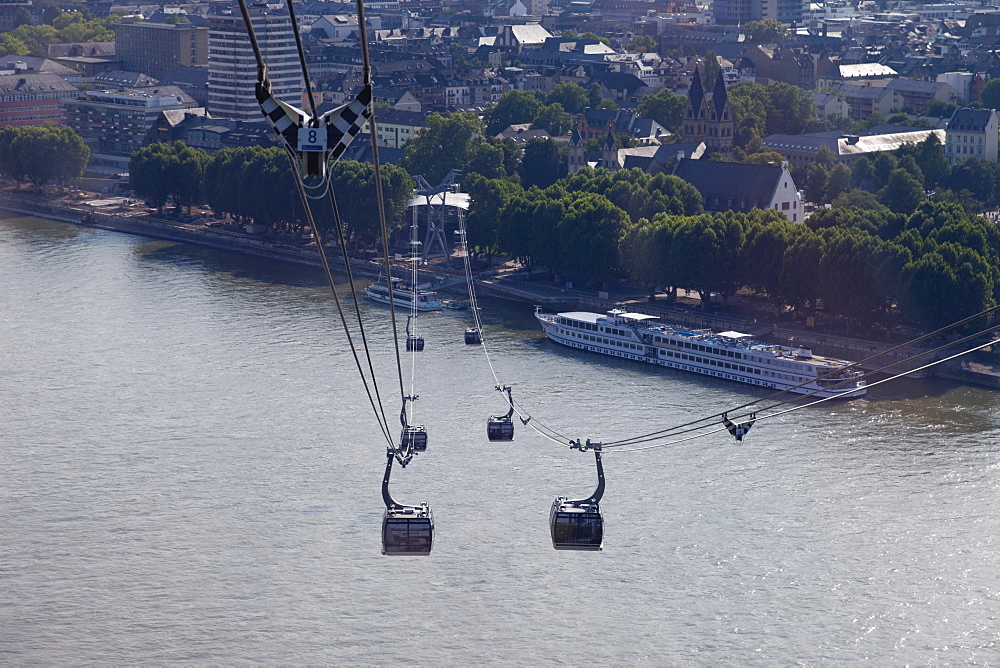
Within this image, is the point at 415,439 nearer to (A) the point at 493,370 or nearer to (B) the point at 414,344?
(A) the point at 493,370

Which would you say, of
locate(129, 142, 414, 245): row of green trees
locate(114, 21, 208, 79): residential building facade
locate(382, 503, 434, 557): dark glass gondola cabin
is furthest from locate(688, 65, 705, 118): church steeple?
locate(382, 503, 434, 557): dark glass gondola cabin

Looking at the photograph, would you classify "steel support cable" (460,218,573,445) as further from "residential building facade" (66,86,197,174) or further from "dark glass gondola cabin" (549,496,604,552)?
"residential building facade" (66,86,197,174)

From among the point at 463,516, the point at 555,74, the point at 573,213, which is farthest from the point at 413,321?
the point at 555,74

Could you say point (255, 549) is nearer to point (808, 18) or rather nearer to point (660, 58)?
point (660, 58)

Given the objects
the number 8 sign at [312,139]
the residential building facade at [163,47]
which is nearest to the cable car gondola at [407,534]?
the number 8 sign at [312,139]

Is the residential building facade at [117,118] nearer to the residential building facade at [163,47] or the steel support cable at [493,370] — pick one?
the residential building facade at [163,47]

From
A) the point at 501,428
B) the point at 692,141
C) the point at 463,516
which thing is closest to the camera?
the point at 463,516
